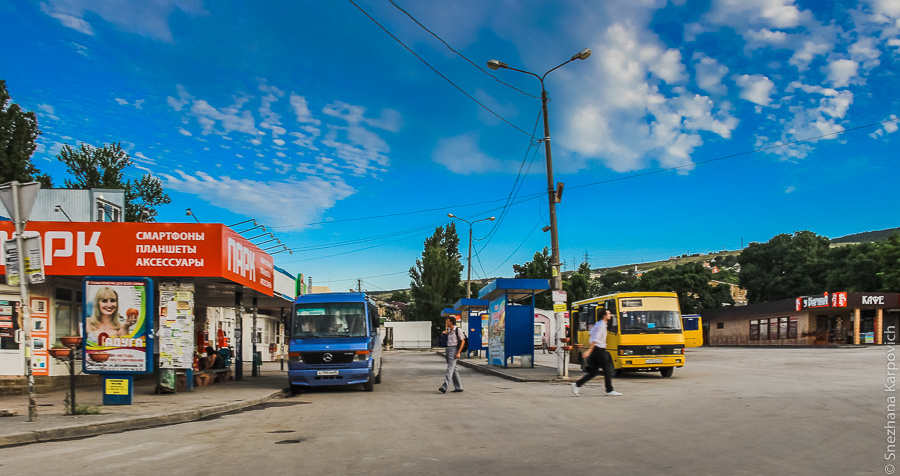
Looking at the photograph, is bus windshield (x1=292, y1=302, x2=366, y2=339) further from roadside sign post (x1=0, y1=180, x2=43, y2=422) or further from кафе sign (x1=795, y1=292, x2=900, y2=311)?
кафе sign (x1=795, y1=292, x2=900, y2=311)

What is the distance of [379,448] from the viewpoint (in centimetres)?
786

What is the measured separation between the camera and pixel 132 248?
52.4ft

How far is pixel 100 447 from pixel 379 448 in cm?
377

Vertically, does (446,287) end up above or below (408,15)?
below

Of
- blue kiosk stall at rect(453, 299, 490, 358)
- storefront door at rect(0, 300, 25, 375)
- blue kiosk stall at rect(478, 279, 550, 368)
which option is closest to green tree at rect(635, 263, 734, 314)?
blue kiosk stall at rect(453, 299, 490, 358)

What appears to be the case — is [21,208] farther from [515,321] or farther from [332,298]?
[515,321]

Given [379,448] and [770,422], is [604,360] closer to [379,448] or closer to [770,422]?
[770,422]

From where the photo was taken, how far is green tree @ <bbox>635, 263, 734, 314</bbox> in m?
79.9

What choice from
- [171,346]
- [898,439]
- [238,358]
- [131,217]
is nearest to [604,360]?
[898,439]

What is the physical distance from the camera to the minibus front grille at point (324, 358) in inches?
666

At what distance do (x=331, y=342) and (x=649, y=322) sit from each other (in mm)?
9599

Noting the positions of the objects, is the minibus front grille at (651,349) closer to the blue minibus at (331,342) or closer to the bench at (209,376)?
the blue minibus at (331,342)

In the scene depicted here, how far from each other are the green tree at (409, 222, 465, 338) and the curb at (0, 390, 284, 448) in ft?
192

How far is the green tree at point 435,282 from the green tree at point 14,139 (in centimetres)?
4066
